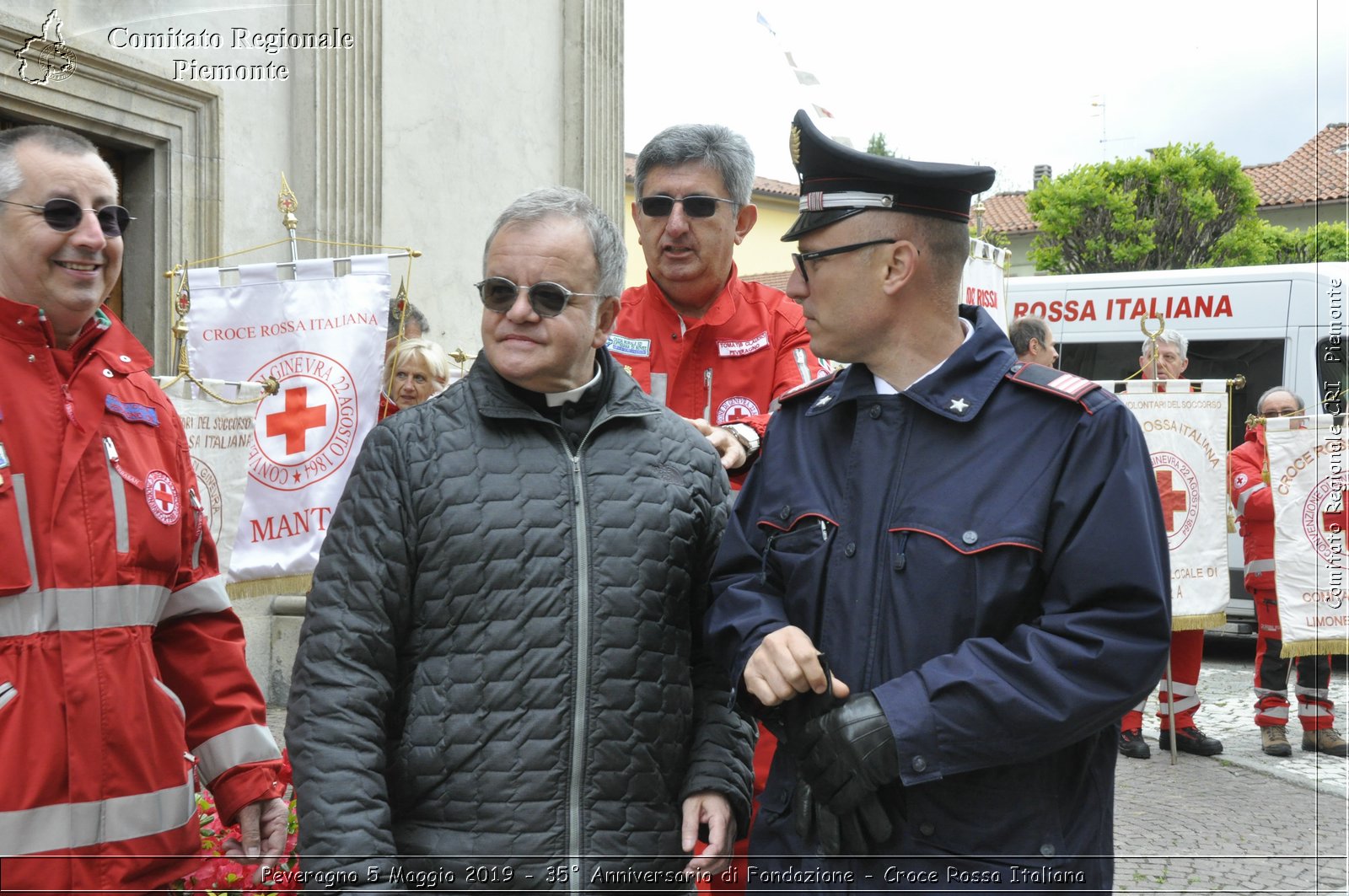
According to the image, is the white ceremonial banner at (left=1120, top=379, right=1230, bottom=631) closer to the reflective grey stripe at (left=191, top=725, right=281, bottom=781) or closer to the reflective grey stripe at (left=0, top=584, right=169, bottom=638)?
the reflective grey stripe at (left=191, top=725, right=281, bottom=781)

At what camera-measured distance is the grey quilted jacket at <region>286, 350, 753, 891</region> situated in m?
2.35

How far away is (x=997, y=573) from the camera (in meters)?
2.16

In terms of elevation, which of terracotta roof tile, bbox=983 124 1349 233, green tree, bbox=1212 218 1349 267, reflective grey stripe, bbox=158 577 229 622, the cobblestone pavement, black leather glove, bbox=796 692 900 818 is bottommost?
the cobblestone pavement

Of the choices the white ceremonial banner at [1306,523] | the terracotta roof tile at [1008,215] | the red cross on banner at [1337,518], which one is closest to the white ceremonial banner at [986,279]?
the white ceremonial banner at [1306,523]

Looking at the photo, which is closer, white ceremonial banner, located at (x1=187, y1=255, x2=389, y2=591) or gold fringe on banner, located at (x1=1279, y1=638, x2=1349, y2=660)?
white ceremonial banner, located at (x1=187, y1=255, x2=389, y2=591)

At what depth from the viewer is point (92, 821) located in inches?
101

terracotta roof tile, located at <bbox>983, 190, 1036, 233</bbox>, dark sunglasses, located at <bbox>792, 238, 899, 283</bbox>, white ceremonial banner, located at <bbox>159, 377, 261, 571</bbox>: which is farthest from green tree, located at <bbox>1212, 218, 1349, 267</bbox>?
dark sunglasses, located at <bbox>792, 238, 899, 283</bbox>

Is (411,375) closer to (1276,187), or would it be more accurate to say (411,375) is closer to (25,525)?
(25,525)

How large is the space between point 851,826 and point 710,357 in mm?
1782

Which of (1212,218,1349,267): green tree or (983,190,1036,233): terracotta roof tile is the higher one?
(983,190,1036,233): terracotta roof tile

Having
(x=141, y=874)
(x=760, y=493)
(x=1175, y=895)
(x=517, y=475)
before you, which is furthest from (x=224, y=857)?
(x=1175, y=895)

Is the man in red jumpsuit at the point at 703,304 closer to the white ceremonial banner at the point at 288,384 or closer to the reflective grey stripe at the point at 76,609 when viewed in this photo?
the reflective grey stripe at the point at 76,609

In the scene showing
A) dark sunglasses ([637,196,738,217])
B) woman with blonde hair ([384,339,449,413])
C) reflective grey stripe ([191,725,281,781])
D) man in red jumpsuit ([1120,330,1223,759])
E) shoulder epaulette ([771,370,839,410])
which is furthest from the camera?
man in red jumpsuit ([1120,330,1223,759])

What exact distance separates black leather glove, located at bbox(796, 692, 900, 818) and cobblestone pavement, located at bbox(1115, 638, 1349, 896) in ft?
11.4
